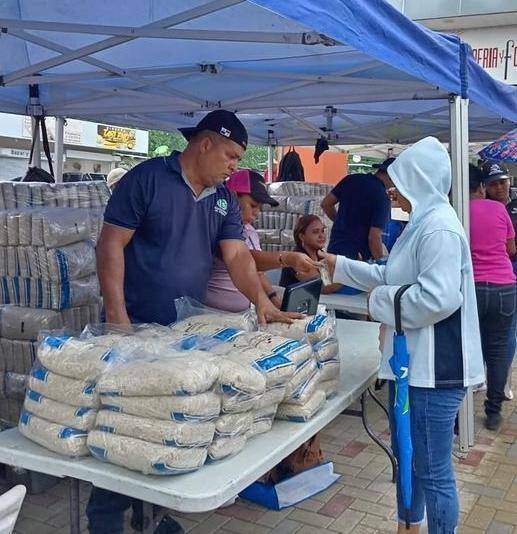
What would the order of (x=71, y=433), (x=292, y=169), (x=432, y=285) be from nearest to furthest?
(x=71, y=433)
(x=432, y=285)
(x=292, y=169)

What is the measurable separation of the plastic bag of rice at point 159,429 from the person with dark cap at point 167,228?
64 cm

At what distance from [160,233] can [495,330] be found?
101 inches

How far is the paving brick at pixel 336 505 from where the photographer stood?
307 cm

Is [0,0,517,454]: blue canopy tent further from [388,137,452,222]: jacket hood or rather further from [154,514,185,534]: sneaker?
[154,514,185,534]: sneaker

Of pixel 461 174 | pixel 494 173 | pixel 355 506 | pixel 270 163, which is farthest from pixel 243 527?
pixel 270 163

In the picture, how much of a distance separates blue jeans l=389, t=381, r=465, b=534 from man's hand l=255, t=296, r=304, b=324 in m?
0.49

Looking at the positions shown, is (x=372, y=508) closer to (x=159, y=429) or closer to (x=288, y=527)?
(x=288, y=527)

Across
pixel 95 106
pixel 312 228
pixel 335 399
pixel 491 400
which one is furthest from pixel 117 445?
pixel 95 106

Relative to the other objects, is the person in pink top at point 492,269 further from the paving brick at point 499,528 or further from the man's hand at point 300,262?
the man's hand at point 300,262

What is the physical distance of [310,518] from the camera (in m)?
3.00

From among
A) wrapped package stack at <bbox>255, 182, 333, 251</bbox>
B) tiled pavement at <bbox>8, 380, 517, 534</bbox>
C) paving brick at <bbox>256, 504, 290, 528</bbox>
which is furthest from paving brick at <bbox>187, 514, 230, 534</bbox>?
wrapped package stack at <bbox>255, 182, 333, 251</bbox>

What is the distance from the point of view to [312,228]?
4.01 m

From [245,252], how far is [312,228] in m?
1.41

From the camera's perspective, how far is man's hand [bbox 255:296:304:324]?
2.26 metres
